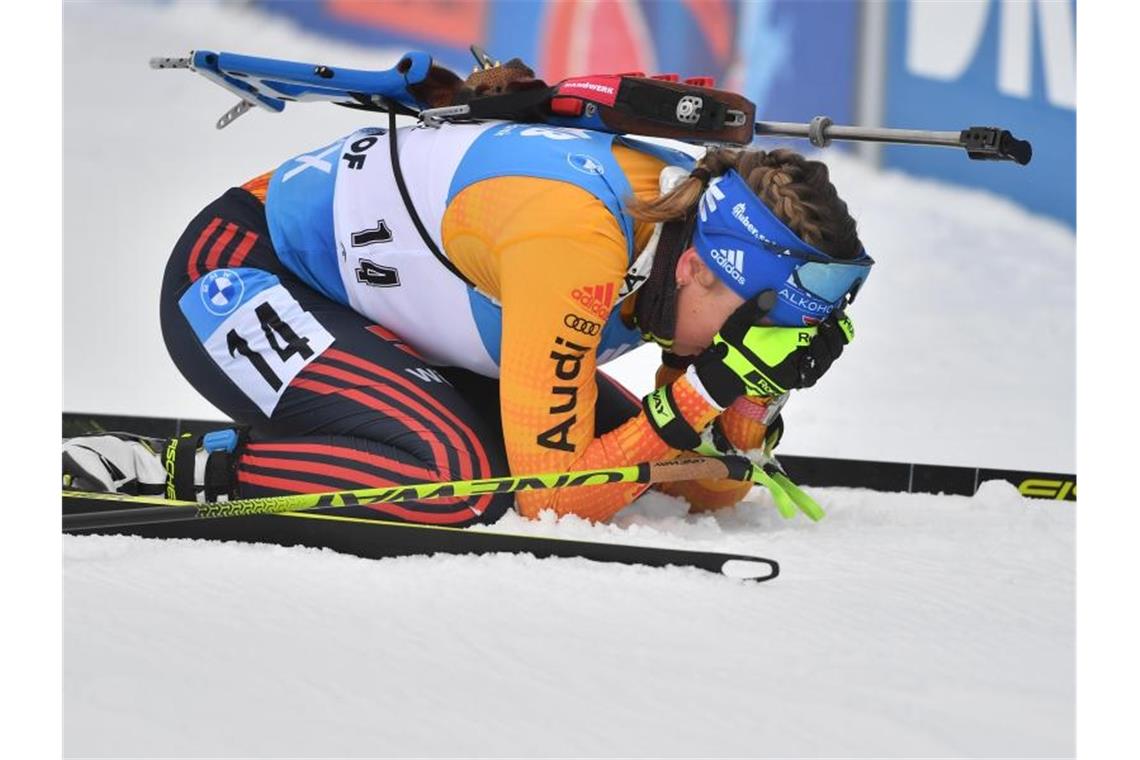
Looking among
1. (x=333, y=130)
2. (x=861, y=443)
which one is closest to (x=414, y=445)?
(x=861, y=443)

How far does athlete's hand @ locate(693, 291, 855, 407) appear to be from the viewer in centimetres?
178

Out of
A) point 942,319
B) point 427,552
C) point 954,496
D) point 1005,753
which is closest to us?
point 1005,753

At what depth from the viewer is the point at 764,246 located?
5.69 ft

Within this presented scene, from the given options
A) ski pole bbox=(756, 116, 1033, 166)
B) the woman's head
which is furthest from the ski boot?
ski pole bbox=(756, 116, 1033, 166)

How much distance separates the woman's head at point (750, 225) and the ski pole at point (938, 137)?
228 mm

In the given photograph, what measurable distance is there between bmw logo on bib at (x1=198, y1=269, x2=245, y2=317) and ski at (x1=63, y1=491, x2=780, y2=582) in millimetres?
393

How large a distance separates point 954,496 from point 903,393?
0.69m

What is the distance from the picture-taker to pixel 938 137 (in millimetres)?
1937

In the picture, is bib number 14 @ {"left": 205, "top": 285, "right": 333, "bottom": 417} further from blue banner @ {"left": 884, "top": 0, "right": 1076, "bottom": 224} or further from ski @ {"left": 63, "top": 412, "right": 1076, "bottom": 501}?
blue banner @ {"left": 884, "top": 0, "right": 1076, "bottom": 224}

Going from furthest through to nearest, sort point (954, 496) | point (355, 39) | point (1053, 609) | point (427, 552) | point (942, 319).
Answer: point (355, 39) → point (942, 319) → point (954, 496) → point (427, 552) → point (1053, 609)

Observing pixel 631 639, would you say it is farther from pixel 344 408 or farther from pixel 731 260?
pixel 344 408

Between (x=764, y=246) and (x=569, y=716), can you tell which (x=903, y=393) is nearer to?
(x=764, y=246)

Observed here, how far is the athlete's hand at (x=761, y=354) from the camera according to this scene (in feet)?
5.83

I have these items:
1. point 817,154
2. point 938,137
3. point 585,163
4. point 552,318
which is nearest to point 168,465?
point 552,318
